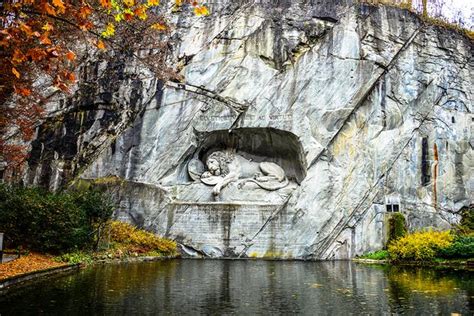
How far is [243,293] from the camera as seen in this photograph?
27.4 ft

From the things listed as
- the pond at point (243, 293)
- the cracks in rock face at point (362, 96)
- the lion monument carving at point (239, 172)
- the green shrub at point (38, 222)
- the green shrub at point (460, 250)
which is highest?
the cracks in rock face at point (362, 96)

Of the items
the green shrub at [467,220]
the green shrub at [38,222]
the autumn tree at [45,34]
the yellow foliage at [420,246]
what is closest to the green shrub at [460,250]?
the yellow foliage at [420,246]

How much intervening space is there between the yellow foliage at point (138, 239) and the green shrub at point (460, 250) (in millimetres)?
9088

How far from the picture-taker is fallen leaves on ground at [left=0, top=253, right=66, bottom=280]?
30.4 ft

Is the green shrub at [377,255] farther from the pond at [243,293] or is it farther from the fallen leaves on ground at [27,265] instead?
the fallen leaves on ground at [27,265]

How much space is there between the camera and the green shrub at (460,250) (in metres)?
13.7

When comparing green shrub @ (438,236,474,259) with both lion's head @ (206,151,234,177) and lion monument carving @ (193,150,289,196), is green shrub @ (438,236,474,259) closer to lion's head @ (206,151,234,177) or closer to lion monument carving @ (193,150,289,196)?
lion monument carving @ (193,150,289,196)

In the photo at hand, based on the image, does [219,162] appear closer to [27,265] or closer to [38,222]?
[38,222]

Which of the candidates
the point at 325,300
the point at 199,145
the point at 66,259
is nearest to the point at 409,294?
the point at 325,300

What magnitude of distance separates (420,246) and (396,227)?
9.09 ft

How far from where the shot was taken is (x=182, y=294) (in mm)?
8031

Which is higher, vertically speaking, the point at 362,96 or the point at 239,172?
the point at 362,96

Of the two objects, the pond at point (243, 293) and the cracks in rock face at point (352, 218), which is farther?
the cracks in rock face at point (352, 218)

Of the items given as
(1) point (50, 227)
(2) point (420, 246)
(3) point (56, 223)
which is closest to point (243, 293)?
(3) point (56, 223)
